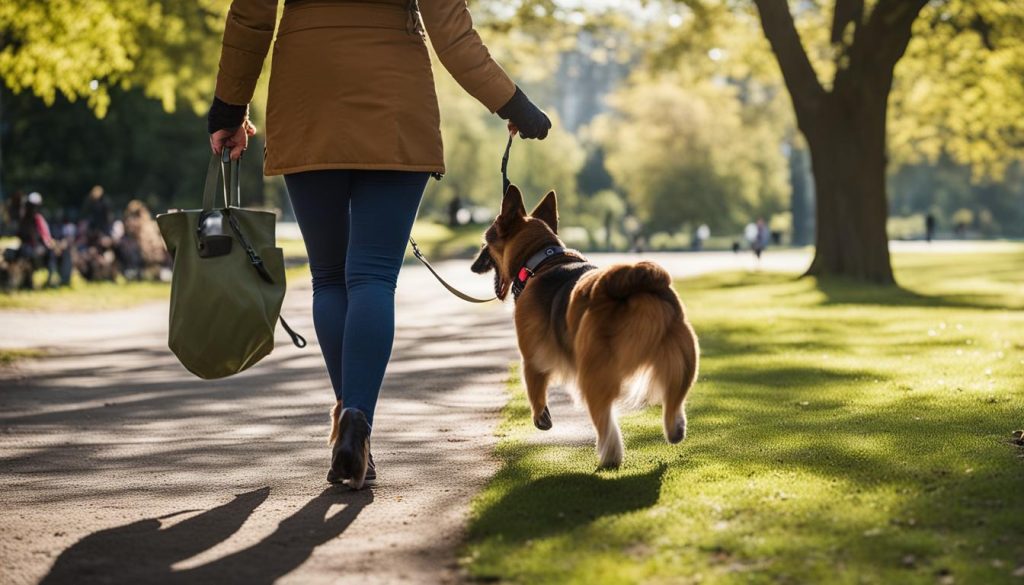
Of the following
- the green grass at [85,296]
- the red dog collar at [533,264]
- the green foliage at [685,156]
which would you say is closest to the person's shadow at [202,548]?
the red dog collar at [533,264]

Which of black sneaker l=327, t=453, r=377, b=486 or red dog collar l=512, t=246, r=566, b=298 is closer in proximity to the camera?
black sneaker l=327, t=453, r=377, b=486

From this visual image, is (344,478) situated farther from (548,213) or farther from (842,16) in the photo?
(842,16)

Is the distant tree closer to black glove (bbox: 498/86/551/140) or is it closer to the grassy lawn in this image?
the grassy lawn

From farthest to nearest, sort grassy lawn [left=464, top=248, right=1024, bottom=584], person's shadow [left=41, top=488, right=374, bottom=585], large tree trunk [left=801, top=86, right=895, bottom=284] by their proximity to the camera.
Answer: large tree trunk [left=801, top=86, right=895, bottom=284]
person's shadow [left=41, top=488, right=374, bottom=585]
grassy lawn [left=464, top=248, right=1024, bottom=584]

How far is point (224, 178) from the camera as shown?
5348mm

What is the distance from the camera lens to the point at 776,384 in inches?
340

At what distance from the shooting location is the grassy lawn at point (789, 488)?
3574 millimetres

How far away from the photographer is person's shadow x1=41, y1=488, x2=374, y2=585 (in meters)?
3.73

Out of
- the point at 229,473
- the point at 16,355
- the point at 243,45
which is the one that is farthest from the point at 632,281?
the point at 16,355

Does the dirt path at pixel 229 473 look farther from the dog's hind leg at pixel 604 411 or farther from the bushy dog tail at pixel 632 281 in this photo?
the bushy dog tail at pixel 632 281

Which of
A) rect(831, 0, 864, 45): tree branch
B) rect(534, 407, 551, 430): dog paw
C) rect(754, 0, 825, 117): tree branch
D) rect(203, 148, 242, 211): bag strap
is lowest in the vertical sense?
rect(534, 407, 551, 430): dog paw

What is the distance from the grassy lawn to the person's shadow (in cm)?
53

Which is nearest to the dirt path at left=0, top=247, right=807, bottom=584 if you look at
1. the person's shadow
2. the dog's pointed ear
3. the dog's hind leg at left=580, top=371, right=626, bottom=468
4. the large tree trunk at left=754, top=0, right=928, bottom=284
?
the person's shadow

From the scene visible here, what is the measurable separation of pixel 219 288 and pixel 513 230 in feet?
4.87
